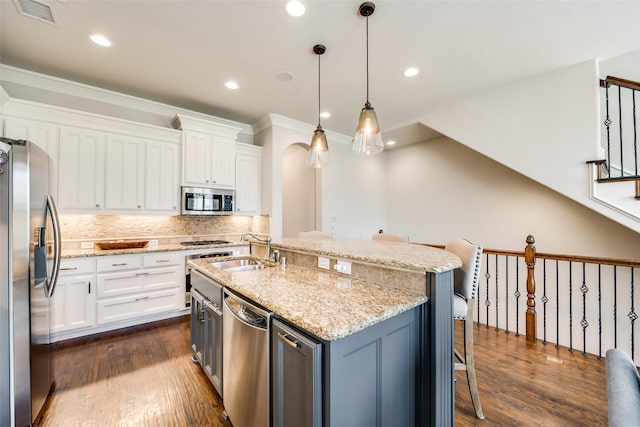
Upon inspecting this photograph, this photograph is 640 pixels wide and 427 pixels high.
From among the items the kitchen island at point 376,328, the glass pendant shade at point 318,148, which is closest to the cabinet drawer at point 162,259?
the kitchen island at point 376,328

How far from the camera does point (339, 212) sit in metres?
4.95

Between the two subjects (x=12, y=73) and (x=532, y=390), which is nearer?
(x=532, y=390)

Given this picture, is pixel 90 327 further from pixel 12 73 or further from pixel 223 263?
pixel 12 73

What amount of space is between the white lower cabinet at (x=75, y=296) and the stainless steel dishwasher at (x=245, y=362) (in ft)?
7.26

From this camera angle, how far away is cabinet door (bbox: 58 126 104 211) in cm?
290

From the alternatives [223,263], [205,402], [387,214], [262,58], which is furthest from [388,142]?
[205,402]

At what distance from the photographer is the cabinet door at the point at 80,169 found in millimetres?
2898

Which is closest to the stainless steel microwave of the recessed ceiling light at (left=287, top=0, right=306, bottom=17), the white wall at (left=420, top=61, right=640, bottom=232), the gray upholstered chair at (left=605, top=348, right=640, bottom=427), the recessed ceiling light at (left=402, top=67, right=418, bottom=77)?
the recessed ceiling light at (left=287, top=0, right=306, bottom=17)

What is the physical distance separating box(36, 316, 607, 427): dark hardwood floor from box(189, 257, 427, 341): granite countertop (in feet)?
3.19

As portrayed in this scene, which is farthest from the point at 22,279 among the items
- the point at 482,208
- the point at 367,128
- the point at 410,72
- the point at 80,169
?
the point at 482,208

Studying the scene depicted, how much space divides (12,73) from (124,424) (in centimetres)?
374

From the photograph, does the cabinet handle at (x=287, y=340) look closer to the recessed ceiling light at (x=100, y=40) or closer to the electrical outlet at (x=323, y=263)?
the electrical outlet at (x=323, y=263)

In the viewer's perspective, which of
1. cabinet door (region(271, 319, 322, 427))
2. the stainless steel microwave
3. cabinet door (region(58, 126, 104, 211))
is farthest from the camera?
the stainless steel microwave

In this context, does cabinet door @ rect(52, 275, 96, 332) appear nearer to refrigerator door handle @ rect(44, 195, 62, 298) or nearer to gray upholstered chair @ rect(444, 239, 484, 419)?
refrigerator door handle @ rect(44, 195, 62, 298)
